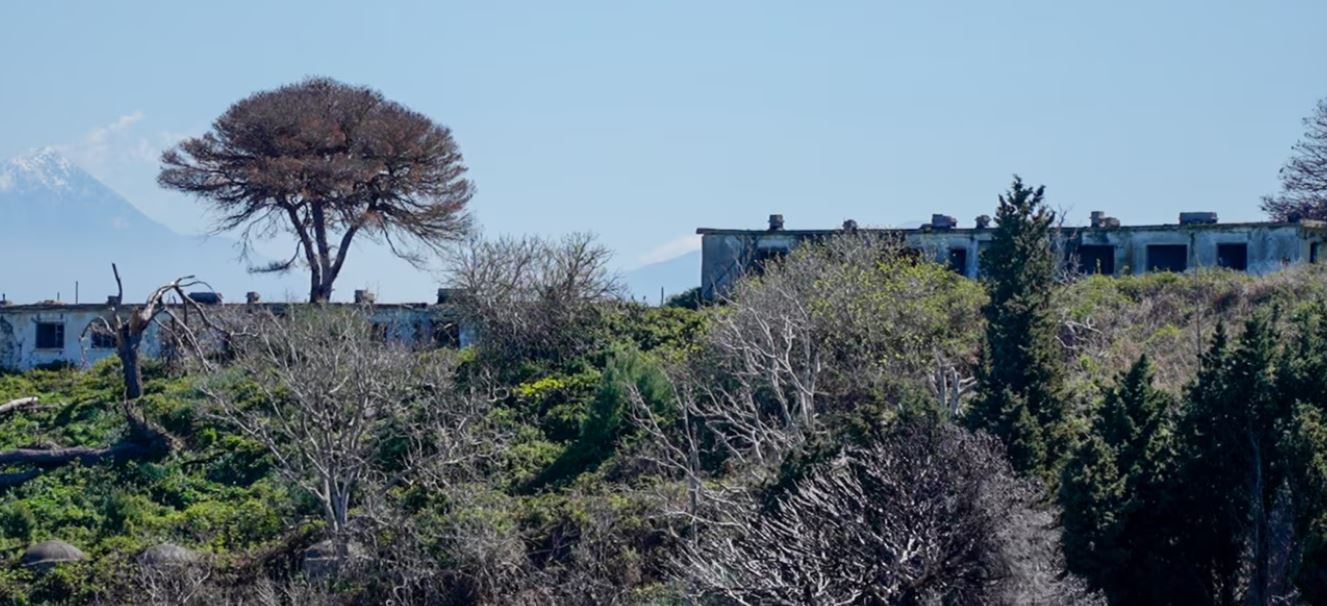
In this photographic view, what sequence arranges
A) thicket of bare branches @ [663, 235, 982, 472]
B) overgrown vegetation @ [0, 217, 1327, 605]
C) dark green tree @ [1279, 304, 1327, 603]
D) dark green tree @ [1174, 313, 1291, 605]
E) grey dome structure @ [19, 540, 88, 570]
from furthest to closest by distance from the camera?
grey dome structure @ [19, 540, 88, 570], thicket of bare branches @ [663, 235, 982, 472], overgrown vegetation @ [0, 217, 1327, 605], dark green tree @ [1174, 313, 1291, 605], dark green tree @ [1279, 304, 1327, 603]

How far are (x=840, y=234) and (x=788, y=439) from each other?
17.0 m

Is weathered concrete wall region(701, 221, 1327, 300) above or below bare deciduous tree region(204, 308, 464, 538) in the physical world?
above

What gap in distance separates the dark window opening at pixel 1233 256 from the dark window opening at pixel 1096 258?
2.66 metres

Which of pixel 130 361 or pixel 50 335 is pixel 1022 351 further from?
pixel 50 335

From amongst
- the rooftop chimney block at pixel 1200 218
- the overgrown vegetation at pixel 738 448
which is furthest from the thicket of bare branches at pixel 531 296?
the rooftop chimney block at pixel 1200 218

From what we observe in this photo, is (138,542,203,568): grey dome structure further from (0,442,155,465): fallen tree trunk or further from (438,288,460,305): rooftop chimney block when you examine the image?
(438,288,460,305): rooftop chimney block

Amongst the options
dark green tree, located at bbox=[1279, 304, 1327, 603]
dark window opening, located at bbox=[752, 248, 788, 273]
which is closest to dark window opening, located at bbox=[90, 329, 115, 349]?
dark window opening, located at bbox=[752, 248, 788, 273]

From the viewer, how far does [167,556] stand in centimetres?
3653

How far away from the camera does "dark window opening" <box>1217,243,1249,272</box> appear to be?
161 ft

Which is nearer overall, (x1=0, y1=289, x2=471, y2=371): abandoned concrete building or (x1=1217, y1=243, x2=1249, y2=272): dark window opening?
(x1=1217, y1=243, x2=1249, y2=272): dark window opening

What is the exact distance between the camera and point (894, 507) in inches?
1093

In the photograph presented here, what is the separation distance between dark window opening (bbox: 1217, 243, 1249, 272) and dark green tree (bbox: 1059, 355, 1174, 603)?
849 inches

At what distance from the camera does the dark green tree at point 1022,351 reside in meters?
31.8

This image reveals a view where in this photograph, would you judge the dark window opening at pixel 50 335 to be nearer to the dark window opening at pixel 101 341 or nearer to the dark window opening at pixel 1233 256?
the dark window opening at pixel 101 341
